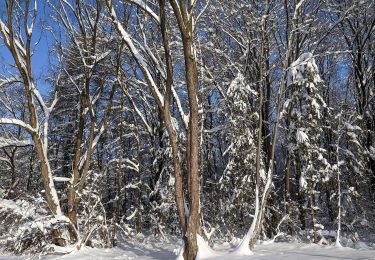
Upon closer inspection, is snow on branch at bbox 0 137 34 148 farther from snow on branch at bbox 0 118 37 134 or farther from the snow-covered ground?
the snow-covered ground

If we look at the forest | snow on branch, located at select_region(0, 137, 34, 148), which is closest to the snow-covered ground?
the forest

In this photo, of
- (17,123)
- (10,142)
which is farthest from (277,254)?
(10,142)

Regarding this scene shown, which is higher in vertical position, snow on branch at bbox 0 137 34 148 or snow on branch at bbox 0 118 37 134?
snow on branch at bbox 0 118 37 134

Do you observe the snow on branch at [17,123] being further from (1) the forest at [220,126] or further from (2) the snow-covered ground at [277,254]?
(2) the snow-covered ground at [277,254]

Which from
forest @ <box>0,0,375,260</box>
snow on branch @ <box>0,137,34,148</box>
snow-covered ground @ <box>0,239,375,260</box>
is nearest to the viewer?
snow-covered ground @ <box>0,239,375,260</box>

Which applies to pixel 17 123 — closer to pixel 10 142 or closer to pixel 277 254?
pixel 10 142

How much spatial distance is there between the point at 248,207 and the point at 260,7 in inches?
281

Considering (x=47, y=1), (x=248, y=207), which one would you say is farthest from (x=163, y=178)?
(x=47, y=1)

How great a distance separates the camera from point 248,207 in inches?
518

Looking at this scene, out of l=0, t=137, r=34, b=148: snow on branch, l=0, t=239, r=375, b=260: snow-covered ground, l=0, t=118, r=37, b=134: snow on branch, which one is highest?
l=0, t=118, r=37, b=134: snow on branch

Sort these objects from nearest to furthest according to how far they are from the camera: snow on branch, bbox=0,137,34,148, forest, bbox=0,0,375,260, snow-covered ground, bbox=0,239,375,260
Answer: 1. snow-covered ground, bbox=0,239,375,260
2. forest, bbox=0,0,375,260
3. snow on branch, bbox=0,137,34,148

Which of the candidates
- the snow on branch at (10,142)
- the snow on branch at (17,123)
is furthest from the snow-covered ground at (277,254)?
the snow on branch at (17,123)

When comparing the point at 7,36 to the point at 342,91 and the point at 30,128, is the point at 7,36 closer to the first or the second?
the point at 30,128

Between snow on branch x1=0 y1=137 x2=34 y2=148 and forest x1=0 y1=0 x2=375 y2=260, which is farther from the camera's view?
snow on branch x1=0 y1=137 x2=34 y2=148
